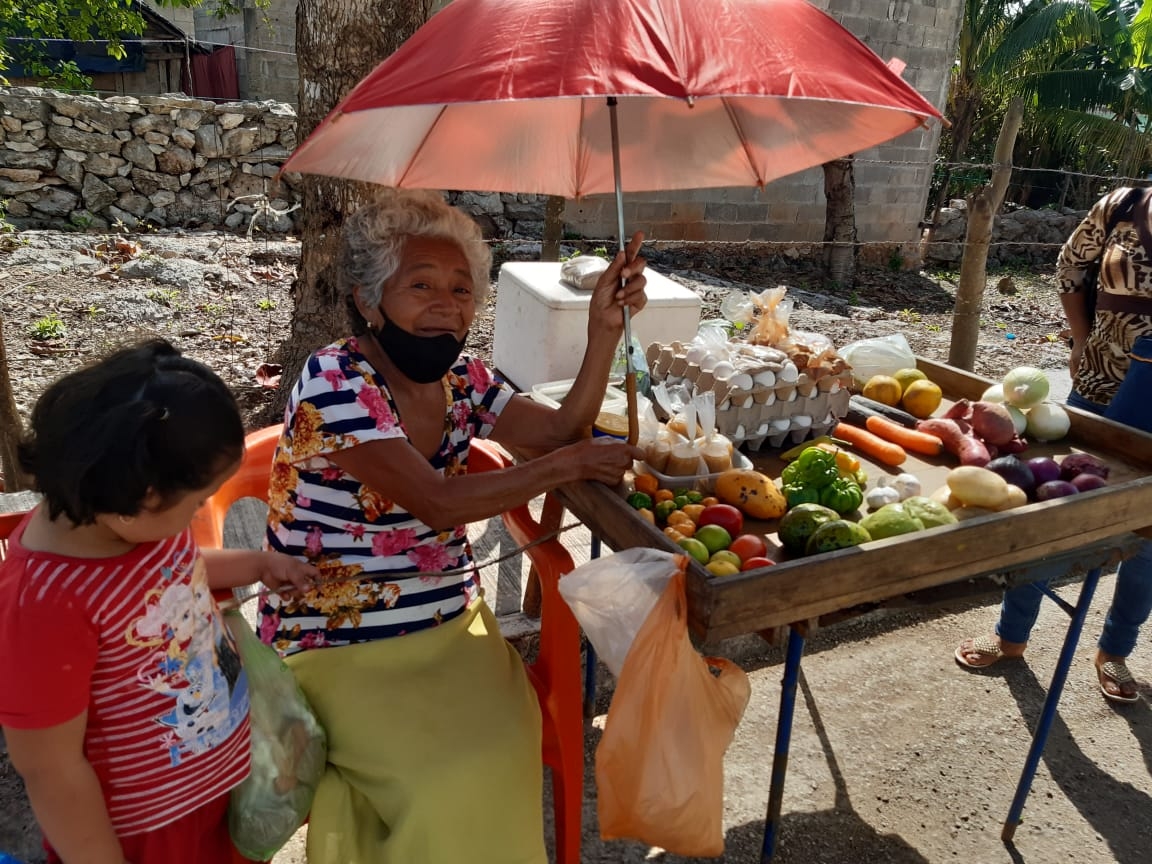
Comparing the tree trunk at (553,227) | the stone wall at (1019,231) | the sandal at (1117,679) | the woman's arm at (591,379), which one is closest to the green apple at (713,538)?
the woman's arm at (591,379)

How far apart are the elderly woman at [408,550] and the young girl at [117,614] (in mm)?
356

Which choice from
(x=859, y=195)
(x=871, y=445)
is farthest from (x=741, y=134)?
(x=859, y=195)

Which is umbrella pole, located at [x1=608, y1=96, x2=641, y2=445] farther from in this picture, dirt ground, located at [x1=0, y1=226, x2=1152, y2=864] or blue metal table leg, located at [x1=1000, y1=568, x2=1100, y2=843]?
blue metal table leg, located at [x1=1000, y1=568, x2=1100, y2=843]

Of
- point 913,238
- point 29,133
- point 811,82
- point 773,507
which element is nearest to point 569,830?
point 773,507

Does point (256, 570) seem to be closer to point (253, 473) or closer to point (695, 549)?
point (253, 473)

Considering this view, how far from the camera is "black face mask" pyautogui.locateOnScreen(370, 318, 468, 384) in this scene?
6.28 feet

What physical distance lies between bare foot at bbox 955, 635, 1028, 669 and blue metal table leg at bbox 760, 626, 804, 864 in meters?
1.42

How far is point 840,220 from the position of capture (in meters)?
11.2

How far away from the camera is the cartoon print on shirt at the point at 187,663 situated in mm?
1362

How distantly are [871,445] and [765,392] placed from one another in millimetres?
358

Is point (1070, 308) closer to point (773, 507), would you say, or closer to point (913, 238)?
point (773, 507)

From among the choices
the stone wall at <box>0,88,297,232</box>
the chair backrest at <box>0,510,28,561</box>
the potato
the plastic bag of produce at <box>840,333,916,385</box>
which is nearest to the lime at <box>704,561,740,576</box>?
the potato

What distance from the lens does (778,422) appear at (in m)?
2.43

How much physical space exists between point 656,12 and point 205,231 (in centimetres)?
932
